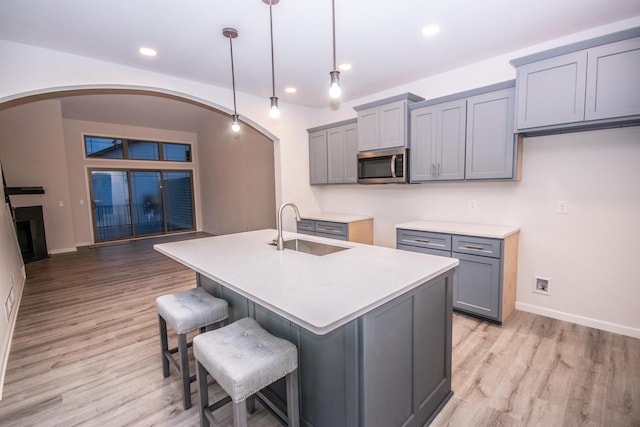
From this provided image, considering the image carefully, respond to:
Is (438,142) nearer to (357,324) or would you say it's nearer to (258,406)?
(357,324)

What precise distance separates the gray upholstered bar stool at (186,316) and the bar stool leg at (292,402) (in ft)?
2.51

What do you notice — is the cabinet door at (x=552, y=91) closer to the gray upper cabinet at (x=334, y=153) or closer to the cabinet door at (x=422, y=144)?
the cabinet door at (x=422, y=144)

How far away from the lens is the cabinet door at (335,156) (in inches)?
170

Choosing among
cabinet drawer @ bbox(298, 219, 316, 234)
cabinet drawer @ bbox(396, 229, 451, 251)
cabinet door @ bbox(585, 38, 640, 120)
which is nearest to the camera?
cabinet door @ bbox(585, 38, 640, 120)

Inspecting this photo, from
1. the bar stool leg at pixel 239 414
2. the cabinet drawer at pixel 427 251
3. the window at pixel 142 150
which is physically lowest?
the bar stool leg at pixel 239 414

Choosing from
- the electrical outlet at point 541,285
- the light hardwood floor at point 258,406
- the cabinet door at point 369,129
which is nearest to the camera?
the light hardwood floor at point 258,406

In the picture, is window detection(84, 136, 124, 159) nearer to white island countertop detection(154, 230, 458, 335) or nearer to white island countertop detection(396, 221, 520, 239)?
white island countertop detection(154, 230, 458, 335)

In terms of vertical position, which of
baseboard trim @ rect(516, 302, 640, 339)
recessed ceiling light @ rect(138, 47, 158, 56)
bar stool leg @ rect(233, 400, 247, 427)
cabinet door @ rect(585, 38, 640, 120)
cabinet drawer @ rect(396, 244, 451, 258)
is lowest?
baseboard trim @ rect(516, 302, 640, 339)

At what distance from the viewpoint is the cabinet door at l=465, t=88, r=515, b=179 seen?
274 centimetres

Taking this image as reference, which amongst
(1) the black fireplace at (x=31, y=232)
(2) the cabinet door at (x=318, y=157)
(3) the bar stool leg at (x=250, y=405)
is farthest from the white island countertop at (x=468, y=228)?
(1) the black fireplace at (x=31, y=232)

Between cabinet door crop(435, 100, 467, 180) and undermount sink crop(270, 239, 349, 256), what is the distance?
169cm

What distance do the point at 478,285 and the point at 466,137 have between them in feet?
4.90

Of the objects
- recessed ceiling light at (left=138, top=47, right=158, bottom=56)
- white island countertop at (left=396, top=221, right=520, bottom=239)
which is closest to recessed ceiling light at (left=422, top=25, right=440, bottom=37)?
white island countertop at (left=396, top=221, right=520, bottom=239)

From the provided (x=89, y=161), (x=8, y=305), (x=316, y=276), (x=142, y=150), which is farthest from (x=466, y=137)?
(x=89, y=161)
